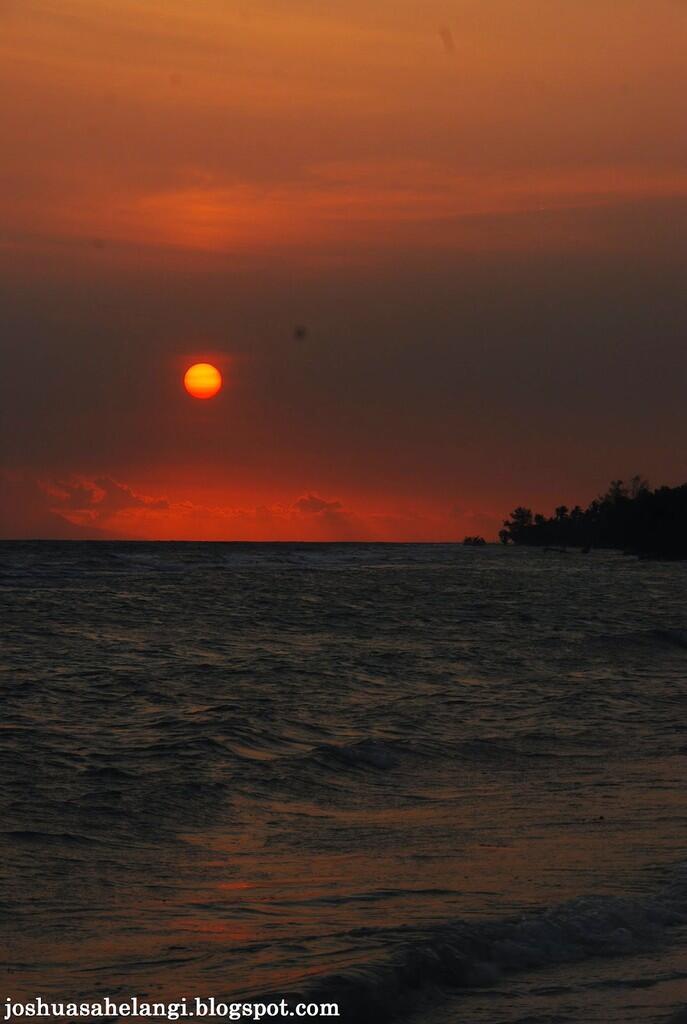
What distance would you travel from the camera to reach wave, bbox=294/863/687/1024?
8422 millimetres

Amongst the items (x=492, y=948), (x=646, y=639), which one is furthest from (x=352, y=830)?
(x=646, y=639)

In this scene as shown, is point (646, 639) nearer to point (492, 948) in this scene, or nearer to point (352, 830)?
point (352, 830)

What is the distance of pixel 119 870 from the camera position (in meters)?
11.9

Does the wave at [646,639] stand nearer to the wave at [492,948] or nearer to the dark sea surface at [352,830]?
the dark sea surface at [352,830]

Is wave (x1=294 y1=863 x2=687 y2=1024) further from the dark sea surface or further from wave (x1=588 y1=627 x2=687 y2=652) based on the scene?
wave (x1=588 y1=627 x2=687 y2=652)

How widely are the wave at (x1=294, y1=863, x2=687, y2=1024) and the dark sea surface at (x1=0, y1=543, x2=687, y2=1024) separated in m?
0.02

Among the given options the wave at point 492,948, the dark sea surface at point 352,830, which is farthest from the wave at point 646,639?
the wave at point 492,948

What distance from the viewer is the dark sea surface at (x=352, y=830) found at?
8844mm

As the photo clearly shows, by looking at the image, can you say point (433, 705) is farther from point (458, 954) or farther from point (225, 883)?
point (458, 954)

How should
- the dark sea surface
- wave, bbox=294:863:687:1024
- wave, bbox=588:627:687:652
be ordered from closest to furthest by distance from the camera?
wave, bbox=294:863:687:1024 < the dark sea surface < wave, bbox=588:627:687:652

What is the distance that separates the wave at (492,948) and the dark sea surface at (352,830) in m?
0.02

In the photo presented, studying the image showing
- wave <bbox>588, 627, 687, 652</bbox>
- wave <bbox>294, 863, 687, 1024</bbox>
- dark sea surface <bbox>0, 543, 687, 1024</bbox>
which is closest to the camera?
wave <bbox>294, 863, 687, 1024</bbox>

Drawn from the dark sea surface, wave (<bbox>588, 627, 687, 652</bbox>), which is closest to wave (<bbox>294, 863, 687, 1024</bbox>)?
the dark sea surface

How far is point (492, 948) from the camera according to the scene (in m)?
9.26
